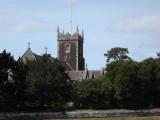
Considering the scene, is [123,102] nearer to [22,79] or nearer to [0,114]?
[22,79]

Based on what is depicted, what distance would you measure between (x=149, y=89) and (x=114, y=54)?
6410 centimetres

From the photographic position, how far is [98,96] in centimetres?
9269

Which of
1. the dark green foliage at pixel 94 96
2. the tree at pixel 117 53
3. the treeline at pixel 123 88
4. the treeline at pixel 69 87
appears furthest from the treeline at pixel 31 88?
the tree at pixel 117 53

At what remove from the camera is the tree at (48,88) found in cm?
8600

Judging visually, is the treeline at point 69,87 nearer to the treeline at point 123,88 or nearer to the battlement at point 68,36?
the treeline at point 123,88

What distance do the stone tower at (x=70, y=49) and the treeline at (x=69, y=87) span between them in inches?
1833

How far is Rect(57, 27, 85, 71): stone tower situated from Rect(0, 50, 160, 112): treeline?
46.6 metres

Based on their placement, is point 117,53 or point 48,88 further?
point 117,53

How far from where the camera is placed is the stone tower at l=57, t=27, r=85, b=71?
14825cm

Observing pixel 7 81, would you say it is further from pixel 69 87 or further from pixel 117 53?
pixel 117 53

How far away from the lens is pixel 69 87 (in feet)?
287

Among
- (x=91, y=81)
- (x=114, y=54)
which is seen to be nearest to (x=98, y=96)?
(x=91, y=81)

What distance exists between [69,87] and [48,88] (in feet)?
10.4

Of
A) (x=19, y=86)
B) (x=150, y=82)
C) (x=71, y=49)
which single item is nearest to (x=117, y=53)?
(x=71, y=49)
